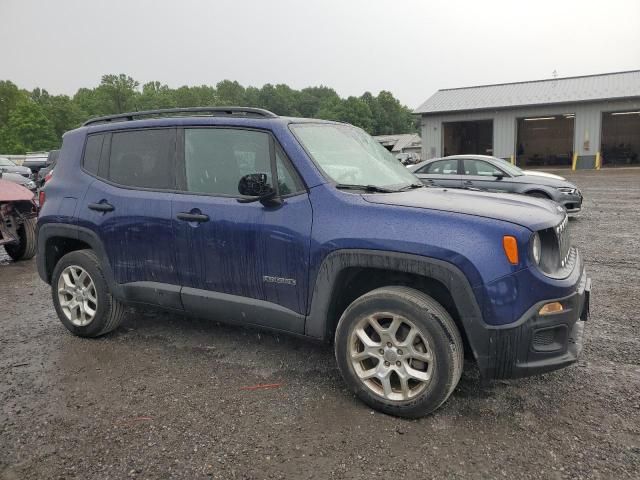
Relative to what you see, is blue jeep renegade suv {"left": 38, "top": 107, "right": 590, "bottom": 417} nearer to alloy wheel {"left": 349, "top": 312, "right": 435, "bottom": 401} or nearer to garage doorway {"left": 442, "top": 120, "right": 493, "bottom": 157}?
alloy wheel {"left": 349, "top": 312, "right": 435, "bottom": 401}

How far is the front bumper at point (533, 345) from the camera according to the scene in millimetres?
2680

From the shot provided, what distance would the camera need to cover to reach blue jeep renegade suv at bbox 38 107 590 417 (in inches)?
108

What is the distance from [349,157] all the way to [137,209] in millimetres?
1723

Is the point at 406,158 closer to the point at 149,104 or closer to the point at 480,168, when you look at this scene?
the point at 480,168

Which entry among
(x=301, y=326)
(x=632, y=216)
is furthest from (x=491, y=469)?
(x=632, y=216)

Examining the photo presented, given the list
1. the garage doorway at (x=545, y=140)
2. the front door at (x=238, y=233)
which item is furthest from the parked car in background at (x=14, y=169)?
the garage doorway at (x=545, y=140)

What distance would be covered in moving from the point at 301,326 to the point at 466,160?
9.02 meters

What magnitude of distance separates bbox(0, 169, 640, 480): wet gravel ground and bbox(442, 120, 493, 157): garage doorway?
100ft

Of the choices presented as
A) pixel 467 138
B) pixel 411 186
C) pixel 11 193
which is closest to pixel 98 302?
pixel 411 186

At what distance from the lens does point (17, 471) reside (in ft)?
8.50

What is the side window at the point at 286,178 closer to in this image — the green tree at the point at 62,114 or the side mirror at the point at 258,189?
the side mirror at the point at 258,189

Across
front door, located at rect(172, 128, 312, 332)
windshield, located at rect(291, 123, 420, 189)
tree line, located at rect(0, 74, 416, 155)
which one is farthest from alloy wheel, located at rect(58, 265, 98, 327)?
tree line, located at rect(0, 74, 416, 155)

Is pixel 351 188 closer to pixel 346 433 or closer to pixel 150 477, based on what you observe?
pixel 346 433

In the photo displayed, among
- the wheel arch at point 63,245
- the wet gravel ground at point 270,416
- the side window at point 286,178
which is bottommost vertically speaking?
the wet gravel ground at point 270,416
